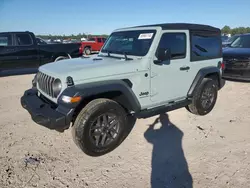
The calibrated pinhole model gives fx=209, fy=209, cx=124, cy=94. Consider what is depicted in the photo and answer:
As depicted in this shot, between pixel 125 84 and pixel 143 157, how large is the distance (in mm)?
1152

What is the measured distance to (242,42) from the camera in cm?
849

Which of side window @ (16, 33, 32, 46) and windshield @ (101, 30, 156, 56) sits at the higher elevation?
side window @ (16, 33, 32, 46)

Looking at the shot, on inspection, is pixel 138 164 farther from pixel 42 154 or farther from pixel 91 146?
pixel 42 154

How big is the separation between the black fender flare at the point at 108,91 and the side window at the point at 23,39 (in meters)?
7.11

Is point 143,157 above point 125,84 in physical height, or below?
below

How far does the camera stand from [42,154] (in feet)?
10.6

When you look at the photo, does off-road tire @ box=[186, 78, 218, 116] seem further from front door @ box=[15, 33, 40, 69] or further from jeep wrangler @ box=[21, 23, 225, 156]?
front door @ box=[15, 33, 40, 69]

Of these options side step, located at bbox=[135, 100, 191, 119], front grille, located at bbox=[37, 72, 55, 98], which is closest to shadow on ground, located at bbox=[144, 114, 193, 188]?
side step, located at bbox=[135, 100, 191, 119]

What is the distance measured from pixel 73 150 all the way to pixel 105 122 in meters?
0.71

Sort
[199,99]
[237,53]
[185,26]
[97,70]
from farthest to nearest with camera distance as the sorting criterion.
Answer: [237,53] < [199,99] < [185,26] < [97,70]

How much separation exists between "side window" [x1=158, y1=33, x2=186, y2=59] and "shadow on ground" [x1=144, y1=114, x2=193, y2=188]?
55.8 inches

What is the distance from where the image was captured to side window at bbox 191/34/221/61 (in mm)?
4384

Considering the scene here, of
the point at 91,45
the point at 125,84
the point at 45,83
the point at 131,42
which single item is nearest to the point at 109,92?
the point at 125,84

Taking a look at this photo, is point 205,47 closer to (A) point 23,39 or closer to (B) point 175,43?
(B) point 175,43
